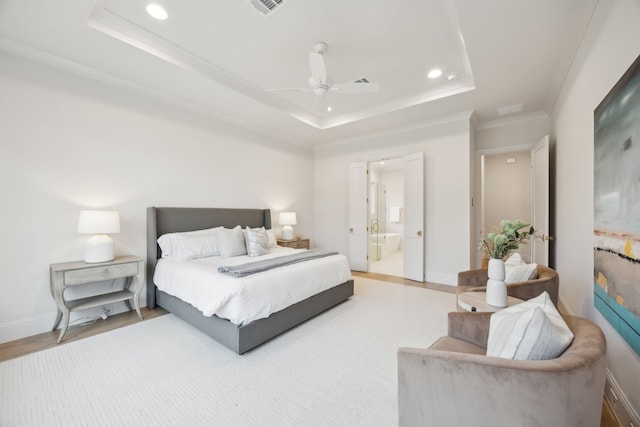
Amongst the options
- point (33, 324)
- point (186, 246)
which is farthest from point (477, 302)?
point (33, 324)

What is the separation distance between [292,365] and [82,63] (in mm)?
3876

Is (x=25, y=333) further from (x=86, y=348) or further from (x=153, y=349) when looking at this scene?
(x=153, y=349)

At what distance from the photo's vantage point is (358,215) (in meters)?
5.43

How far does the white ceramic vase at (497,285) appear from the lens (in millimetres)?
1813

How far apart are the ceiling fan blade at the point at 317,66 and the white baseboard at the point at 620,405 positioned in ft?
10.3

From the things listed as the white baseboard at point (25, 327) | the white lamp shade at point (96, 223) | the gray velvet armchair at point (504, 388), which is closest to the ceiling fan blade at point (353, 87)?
the gray velvet armchair at point (504, 388)

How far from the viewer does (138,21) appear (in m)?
Answer: 2.40

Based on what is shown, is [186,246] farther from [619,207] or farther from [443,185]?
[443,185]

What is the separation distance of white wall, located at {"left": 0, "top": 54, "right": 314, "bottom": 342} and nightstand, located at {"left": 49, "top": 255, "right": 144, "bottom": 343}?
0.25 metres

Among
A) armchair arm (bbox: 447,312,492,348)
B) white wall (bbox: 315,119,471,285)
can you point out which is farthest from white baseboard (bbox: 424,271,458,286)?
armchair arm (bbox: 447,312,492,348)

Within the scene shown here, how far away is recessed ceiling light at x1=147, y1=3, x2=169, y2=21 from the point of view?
2227 mm

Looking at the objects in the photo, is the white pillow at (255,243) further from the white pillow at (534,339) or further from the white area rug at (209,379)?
the white pillow at (534,339)

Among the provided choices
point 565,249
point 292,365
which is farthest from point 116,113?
point 565,249

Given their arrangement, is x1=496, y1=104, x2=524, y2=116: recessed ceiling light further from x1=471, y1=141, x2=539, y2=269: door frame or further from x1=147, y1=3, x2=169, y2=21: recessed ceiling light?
x1=147, y1=3, x2=169, y2=21: recessed ceiling light
